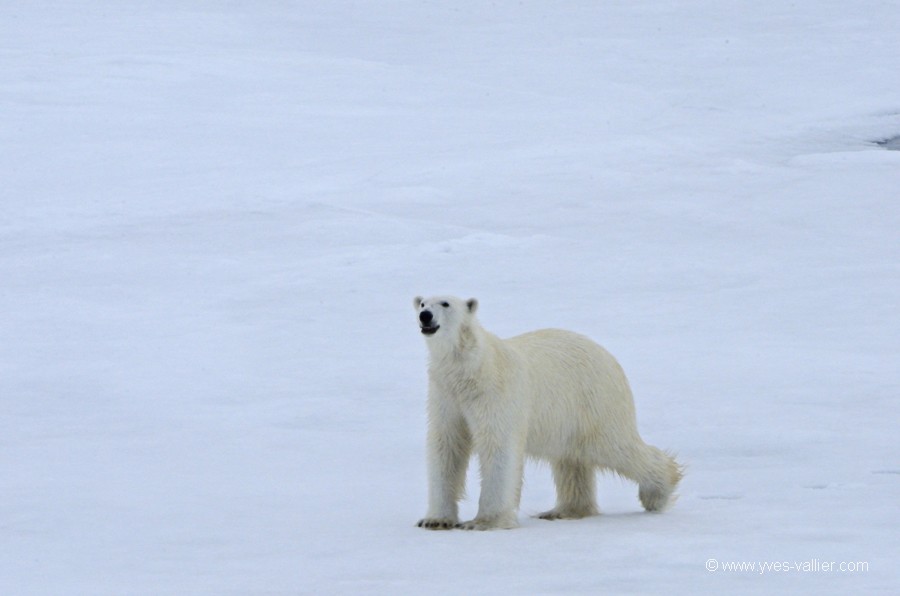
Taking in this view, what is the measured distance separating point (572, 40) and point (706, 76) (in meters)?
2.54

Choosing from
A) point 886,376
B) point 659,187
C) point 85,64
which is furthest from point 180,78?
point 886,376

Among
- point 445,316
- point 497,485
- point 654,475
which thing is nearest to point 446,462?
point 497,485

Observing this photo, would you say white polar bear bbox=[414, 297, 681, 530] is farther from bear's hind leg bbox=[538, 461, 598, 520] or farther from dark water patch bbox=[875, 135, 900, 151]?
dark water patch bbox=[875, 135, 900, 151]

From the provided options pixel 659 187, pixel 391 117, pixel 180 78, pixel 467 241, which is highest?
pixel 180 78

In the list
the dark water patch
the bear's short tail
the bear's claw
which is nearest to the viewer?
the bear's claw

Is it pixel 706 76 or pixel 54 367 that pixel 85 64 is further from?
pixel 54 367

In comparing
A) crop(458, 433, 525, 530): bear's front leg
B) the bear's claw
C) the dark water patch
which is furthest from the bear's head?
the dark water patch

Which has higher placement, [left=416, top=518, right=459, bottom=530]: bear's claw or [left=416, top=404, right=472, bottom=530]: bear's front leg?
[left=416, top=404, right=472, bottom=530]: bear's front leg

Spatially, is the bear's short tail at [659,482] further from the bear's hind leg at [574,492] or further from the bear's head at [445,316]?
the bear's head at [445,316]

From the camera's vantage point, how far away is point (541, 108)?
582 inches

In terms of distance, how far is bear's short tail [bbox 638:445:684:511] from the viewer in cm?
515

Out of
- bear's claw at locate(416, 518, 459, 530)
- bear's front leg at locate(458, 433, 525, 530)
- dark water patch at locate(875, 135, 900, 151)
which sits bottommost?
bear's claw at locate(416, 518, 459, 530)

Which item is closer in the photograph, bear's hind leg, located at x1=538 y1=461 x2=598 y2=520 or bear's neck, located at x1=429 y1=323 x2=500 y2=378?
bear's neck, located at x1=429 y1=323 x2=500 y2=378

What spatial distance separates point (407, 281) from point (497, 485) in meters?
4.35
